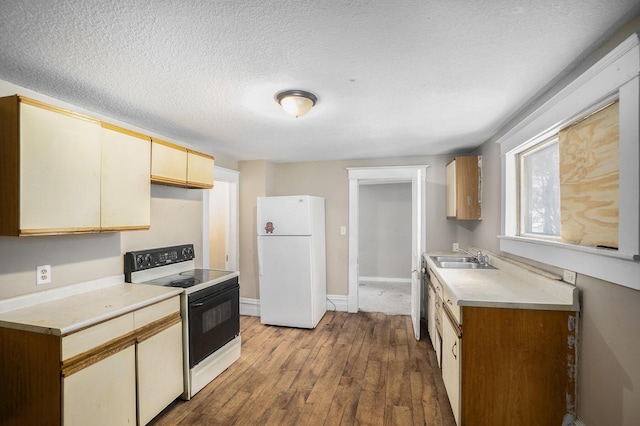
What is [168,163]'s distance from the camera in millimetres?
2467

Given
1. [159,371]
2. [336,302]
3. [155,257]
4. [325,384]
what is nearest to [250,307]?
[336,302]

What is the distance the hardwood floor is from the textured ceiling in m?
2.22

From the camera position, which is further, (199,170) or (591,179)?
(199,170)

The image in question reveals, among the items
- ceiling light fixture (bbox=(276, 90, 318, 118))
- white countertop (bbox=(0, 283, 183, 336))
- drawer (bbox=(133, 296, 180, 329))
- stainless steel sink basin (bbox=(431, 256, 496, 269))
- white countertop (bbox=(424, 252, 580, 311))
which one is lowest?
drawer (bbox=(133, 296, 180, 329))

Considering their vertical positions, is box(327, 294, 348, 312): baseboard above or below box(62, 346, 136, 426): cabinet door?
below

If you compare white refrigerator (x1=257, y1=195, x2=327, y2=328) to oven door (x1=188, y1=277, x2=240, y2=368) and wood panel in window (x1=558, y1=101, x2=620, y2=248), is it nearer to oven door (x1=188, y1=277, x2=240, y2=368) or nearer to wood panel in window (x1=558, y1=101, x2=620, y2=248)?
oven door (x1=188, y1=277, x2=240, y2=368)

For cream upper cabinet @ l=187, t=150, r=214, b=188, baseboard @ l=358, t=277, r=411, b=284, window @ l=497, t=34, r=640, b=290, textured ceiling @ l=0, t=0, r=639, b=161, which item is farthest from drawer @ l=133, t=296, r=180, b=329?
baseboard @ l=358, t=277, r=411, b=284

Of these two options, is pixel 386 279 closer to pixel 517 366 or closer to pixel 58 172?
pixel 517 366

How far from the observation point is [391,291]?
5.38 metres

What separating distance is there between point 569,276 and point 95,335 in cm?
269

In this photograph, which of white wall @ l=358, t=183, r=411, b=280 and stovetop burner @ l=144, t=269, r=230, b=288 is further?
white wall @ l=358, t=183, r=411, b=280

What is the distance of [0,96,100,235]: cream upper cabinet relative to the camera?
1556 mm

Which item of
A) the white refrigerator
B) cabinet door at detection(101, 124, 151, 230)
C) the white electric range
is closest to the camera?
cabinet door at detection(101, 124, 151, 230)

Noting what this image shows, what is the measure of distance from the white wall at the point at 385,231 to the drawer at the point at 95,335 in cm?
490
